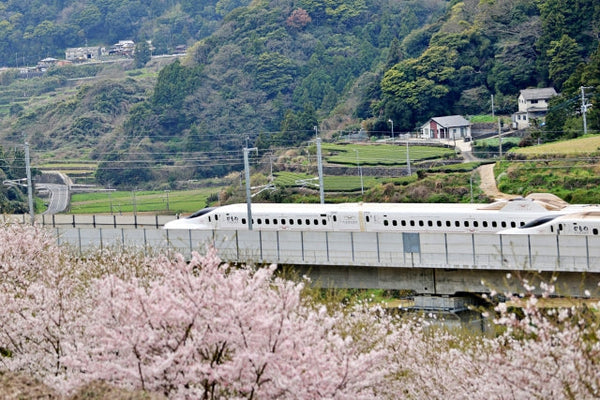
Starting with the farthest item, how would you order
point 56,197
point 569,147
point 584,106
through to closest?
point 56,197, point 584,106, point 569,147

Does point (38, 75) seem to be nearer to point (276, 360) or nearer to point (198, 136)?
point (198, 136)

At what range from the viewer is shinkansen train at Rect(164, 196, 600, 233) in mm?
40219

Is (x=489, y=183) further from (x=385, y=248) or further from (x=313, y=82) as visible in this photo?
(x=313, y=82)

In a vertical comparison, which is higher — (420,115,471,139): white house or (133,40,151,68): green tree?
(133,40,151,68): green tree

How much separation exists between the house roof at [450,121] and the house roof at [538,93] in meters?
4.31

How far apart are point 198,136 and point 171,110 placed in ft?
22.1

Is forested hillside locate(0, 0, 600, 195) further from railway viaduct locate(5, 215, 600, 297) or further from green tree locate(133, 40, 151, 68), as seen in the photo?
railway viaduct locate(5, 215, 600, 297)

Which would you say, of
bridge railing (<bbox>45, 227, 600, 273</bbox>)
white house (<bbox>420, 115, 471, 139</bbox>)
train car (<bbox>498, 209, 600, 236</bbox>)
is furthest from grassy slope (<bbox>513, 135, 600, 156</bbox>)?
bridge railing (<bbox>45, 227, 600, 273</bbox>)

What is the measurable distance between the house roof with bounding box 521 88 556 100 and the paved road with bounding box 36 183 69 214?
35.1 m

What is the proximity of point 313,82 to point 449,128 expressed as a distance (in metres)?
39.5

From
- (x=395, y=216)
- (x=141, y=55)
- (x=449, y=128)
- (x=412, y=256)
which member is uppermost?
(x=141, y=55)

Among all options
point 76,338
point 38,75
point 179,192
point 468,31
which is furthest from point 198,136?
point 76,338

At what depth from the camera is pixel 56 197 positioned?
93750 millimetres

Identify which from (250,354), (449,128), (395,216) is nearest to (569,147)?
(449,128)
